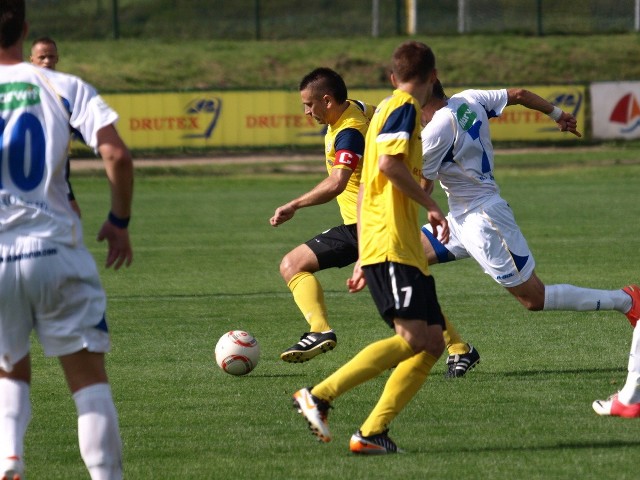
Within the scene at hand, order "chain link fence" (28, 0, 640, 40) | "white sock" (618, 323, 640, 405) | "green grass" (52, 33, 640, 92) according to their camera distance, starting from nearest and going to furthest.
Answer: "white sock" (618, 323, 640, 405) < "green grass" (52, 33, 640, 92) < "chain link fence" (28, 0, 640, 40)

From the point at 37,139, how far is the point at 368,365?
6.98 ft

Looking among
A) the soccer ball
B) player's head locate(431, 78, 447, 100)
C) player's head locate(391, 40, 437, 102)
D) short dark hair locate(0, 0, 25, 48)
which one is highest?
short dark hair locate(0, 0, 25, 48)

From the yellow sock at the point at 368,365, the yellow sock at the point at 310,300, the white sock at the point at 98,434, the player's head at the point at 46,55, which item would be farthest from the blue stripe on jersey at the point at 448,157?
the white sock at the point at 98,434

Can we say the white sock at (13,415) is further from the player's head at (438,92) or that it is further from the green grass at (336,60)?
the green grass at (336,60)

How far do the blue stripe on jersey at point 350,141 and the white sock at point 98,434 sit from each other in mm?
3701

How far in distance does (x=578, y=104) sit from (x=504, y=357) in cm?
2236

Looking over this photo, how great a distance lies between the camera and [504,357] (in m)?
8.14

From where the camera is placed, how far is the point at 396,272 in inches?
220

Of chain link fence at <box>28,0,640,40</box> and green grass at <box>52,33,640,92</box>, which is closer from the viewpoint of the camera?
green grass at <box>52,33,640,92</box>

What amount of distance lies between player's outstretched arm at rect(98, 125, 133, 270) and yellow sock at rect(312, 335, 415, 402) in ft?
5.06

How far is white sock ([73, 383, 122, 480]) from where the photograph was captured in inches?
173

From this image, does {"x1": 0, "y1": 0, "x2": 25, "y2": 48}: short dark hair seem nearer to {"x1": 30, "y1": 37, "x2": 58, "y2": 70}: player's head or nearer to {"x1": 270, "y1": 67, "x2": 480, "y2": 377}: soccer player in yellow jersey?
{"x1": 270, "y1": 67, "x2": 480, "y2": 377}: soccer player in yellow jersey

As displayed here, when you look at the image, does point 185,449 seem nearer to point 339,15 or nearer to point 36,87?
point 36,87

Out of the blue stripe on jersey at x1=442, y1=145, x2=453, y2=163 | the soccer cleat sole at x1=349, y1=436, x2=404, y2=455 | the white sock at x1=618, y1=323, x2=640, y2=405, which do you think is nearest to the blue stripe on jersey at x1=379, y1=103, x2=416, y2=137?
the soccer cleat sole at x1=349, y1=436, x2=404, y2=455
